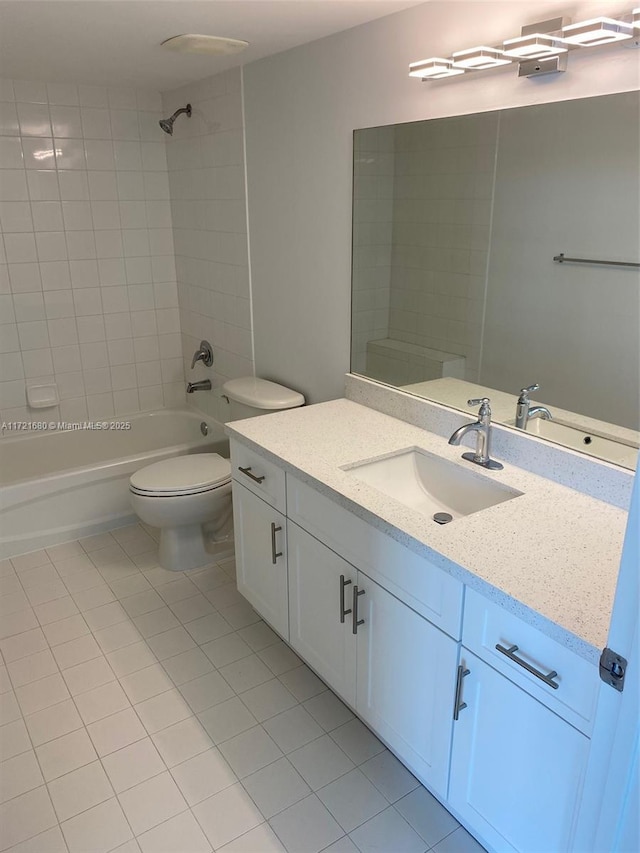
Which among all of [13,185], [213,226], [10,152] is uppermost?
[10,152]

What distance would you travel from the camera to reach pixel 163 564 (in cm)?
288

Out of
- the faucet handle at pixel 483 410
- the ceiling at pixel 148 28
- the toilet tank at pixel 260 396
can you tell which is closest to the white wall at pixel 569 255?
the faucet handle at pixel 483 410

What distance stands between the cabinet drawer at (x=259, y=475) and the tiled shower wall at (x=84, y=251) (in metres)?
1.72

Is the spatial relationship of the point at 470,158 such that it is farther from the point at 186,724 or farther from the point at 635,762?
the point at 186,724

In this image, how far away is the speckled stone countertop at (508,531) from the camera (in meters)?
1.23

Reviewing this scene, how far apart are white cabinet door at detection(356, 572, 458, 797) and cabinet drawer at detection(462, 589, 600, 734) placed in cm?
10

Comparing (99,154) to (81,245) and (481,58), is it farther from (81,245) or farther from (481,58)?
(481,58)

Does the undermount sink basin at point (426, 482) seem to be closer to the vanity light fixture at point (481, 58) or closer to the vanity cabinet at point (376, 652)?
the vanity cabinet at point (376, 652)

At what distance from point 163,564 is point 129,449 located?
111cm

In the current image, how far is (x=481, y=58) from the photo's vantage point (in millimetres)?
1641

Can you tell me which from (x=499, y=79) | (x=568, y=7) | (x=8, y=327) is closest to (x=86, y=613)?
(x=8, y=327)

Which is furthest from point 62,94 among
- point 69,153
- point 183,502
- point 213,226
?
point 183,502

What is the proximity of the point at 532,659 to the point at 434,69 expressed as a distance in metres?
1.54

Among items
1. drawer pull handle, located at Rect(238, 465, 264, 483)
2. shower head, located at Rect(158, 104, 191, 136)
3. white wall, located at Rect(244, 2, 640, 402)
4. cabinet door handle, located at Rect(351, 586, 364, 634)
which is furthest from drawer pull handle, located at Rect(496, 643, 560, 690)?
shower head, located at Rect(158, 104, 191, 136)
